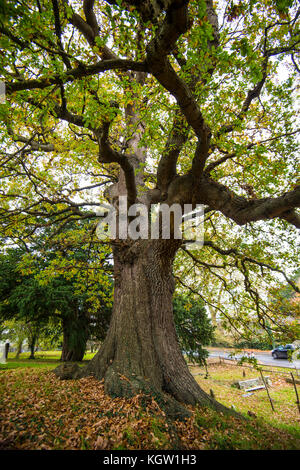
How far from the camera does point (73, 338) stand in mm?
12773

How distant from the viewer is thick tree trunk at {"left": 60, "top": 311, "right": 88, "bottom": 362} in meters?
12.8

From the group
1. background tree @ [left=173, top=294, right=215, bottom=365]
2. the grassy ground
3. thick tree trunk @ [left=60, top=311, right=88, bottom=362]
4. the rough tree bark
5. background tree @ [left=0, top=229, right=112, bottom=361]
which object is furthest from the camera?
background tree @ [left=173, top=294, right=215, bottom=365]

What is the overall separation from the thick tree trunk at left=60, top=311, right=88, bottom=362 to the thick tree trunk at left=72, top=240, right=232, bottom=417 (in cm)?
925

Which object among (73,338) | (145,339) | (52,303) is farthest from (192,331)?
(145,339)

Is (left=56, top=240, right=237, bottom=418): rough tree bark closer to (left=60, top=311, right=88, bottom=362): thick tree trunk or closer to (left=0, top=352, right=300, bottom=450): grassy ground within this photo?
(left=0, top=352, right=300, bottom=450): grassy ground

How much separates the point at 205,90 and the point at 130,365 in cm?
524

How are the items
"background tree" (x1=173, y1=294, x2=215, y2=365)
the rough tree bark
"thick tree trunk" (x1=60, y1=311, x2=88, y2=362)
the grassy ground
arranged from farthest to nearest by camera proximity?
1. "background tree" (x1=173, y1=294, x2=215, y2=365)
2. "thick tree trunk" (x1=60, y1=311, x2=88, y2=362)
3. the rough tree bark
4. the grassy ground

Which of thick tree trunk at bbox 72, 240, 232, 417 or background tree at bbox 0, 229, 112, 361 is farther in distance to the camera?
background tree at bbox 0, 229, 112, 361

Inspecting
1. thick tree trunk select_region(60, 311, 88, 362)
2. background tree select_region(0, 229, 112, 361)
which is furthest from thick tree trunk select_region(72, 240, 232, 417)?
thick tree trunk select_region(60, 311, 88, 362)

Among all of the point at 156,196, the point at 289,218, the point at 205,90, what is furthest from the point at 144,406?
the point at 205,90

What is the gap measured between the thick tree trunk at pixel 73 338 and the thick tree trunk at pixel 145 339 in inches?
364

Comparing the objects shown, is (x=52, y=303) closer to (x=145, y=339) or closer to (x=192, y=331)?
(x=192, y=331)

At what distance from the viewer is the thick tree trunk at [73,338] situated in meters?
12.8

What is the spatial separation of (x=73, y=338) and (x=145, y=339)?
10426 mm
